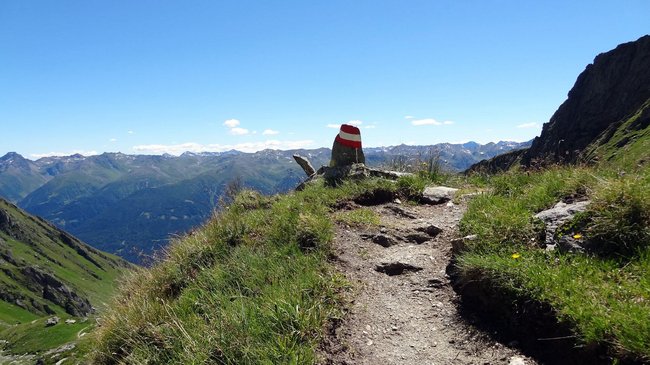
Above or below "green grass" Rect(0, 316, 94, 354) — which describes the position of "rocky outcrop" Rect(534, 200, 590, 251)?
above

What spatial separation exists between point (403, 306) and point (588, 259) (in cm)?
268

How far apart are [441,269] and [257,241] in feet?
12.7

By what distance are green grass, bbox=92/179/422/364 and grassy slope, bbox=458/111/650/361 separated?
257 cm

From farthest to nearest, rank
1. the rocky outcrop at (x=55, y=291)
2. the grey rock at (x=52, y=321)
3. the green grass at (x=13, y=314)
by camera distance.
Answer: the rocky outcrop at (x=55, y=291)
the green grass at (x=13, y=314)
the grey rock at (x=52, y=321)

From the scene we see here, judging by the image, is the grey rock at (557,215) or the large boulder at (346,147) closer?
the grey rock at (557,215)

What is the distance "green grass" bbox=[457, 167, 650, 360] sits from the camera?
13.8 ft

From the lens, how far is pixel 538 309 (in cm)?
509

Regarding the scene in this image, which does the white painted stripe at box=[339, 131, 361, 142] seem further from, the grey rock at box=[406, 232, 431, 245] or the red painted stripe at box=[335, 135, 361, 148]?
the grey rock at box=[406, 232, 431, 245]

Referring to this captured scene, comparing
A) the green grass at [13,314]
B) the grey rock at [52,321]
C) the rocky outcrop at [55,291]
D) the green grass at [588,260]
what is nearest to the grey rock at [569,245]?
the green grass at [588,260]

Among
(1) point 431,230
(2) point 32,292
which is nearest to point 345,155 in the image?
(1) point 431,230

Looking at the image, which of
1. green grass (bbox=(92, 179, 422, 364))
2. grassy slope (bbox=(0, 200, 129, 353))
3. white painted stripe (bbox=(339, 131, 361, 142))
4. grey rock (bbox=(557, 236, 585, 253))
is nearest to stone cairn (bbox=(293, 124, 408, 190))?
white painted stripe (bbox=(339, 131, 361, 142))

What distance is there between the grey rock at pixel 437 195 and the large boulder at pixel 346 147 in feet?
13.9

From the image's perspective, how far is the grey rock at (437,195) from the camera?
1219 centimetres

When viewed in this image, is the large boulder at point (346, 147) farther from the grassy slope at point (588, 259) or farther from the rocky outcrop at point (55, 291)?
the rocky outcrop at point (55, 291)
